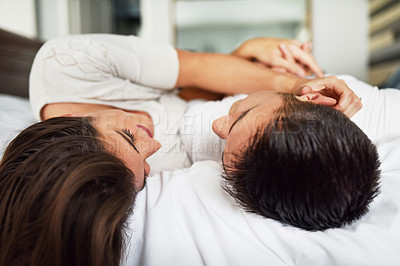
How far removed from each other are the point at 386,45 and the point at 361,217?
2658 mm

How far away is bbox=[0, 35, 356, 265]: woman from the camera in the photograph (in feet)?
1.34

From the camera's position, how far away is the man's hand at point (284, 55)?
3.09 feet

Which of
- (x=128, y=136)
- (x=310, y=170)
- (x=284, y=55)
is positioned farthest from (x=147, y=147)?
(x=284, y=55)

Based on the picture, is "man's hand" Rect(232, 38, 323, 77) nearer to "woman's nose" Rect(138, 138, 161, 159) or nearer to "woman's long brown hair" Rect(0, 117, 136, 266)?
"woman's nose" Rect(138, 138, 161, 159)

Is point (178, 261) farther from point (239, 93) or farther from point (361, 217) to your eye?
point (239, 93)

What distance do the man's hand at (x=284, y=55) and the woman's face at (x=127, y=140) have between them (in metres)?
0.55

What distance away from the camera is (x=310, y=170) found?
427mm

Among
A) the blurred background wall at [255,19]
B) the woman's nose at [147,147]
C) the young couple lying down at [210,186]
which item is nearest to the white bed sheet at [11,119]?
the young couple lying down at [210,186]

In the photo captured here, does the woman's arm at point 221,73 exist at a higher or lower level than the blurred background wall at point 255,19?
lower

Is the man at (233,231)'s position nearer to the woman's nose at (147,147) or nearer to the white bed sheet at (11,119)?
the woman's nose at (147,147)

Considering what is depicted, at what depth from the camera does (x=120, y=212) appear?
0.45m

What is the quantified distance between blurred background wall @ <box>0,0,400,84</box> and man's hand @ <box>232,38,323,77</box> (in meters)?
1.76

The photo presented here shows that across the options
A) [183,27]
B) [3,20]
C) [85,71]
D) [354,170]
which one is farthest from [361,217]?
[183,27]

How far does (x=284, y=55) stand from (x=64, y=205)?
84cm
